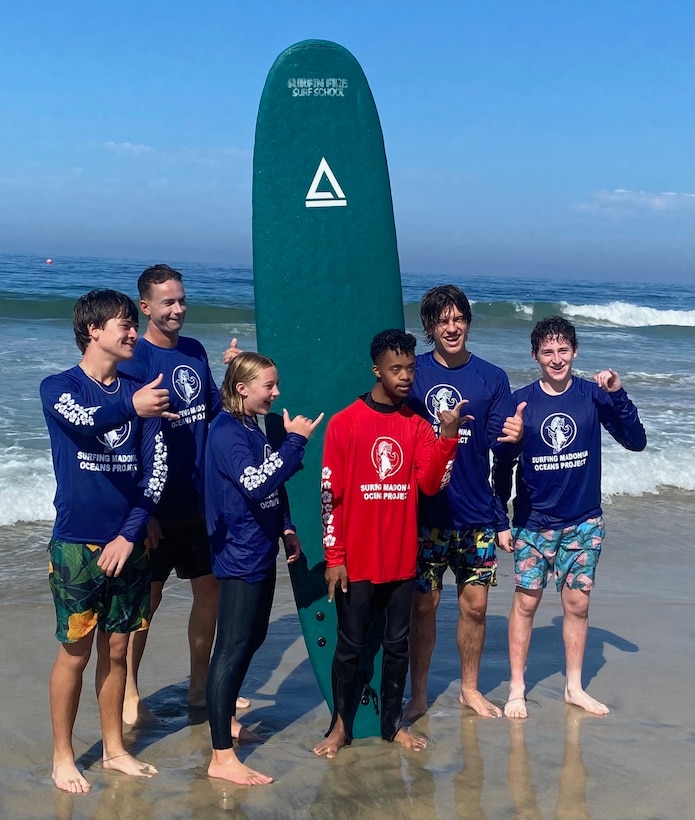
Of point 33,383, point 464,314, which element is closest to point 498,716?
point 464,314

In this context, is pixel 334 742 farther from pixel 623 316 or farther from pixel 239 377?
pixel 623 316

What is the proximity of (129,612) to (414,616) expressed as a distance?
1.05 metres

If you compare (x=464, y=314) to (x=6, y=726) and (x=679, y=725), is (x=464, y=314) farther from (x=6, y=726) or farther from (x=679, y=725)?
(x=6, y=726)

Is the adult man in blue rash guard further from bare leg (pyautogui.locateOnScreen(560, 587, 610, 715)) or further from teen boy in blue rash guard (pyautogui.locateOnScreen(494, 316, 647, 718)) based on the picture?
bare leg (pyautogui.locateOnScreen(560, 587, 610, 715))

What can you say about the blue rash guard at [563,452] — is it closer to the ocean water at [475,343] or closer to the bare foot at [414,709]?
the ocean water at [475,343]

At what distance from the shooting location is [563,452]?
3371 millimetres

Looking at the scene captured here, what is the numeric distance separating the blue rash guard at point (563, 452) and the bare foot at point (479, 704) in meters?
0.67

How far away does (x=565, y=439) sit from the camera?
337cm

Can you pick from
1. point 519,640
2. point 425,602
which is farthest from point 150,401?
point 519,640

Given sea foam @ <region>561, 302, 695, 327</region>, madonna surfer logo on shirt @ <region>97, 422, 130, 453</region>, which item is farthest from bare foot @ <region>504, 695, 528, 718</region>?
sea foam @ <region>561, 302, 695, 327</region>

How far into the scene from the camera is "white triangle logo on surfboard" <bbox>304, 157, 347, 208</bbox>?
346 cm

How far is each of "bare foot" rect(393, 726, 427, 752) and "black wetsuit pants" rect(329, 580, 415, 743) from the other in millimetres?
77

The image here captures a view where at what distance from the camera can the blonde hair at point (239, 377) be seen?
9.30 ft

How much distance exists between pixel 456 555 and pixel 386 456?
21.8 inches
